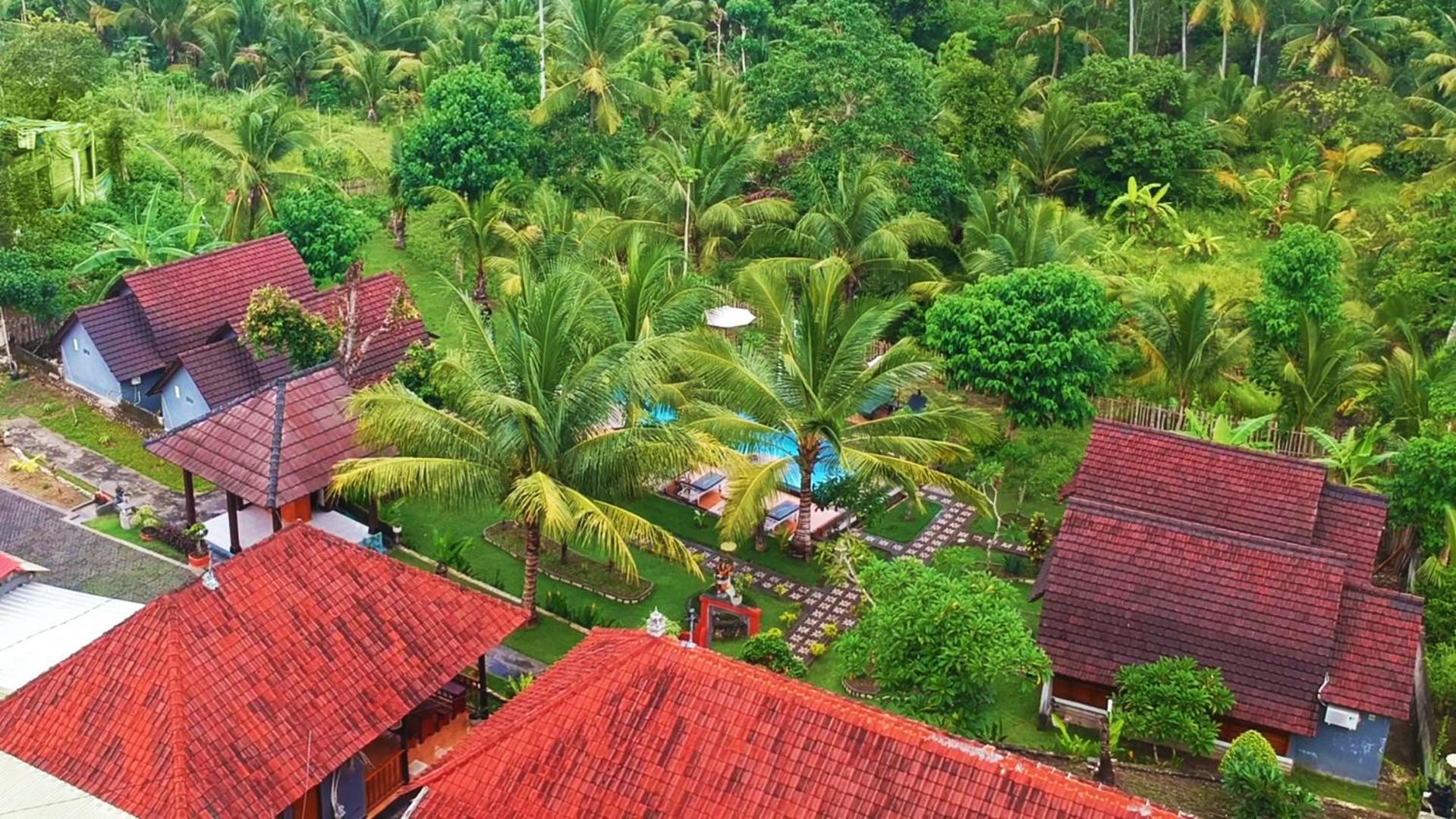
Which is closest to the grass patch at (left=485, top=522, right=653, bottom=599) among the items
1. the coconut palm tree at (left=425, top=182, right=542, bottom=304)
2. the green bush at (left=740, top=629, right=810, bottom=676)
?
the green bush at (left=740, top=629, right=810, bottom=676)

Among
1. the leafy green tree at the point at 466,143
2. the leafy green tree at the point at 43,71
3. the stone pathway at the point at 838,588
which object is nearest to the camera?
the stone pathway at the point at 838,588

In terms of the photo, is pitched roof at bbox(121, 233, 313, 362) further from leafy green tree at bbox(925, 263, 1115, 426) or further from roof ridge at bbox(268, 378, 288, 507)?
leafy green tree at bbox(925, 263, 1115, 426)

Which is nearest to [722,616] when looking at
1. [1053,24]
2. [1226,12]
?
[1053,24]

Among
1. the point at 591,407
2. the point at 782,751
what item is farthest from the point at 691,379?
the point at 782,751

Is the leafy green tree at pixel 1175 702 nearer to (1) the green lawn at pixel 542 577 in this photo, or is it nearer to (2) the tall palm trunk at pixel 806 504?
(1) the green lawn at pixel 542 577

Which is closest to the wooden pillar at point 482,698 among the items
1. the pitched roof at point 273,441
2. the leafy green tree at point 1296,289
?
the pitched roof at point 273,441

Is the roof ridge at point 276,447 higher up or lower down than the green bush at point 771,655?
higher up
